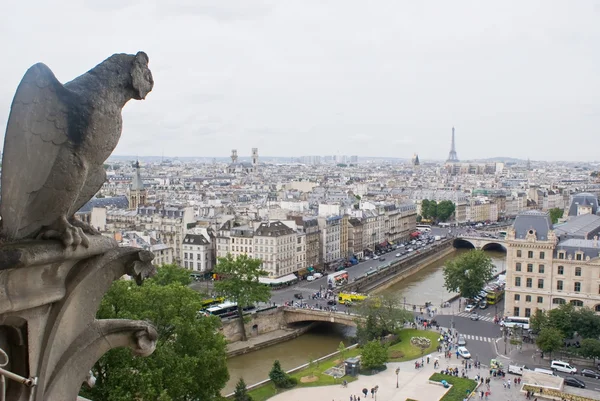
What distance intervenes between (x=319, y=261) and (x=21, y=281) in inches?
Result: 2795

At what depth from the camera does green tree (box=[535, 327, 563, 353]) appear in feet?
128

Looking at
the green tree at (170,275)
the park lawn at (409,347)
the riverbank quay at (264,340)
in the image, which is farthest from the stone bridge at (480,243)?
the green tree at (170,275)

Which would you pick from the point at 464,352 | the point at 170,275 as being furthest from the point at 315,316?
the point at 464,352

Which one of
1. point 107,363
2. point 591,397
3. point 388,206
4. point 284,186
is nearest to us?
point 107,363

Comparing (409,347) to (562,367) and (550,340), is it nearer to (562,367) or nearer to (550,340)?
(550,340)

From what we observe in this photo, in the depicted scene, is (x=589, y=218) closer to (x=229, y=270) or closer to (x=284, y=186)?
(x=229, y=270)

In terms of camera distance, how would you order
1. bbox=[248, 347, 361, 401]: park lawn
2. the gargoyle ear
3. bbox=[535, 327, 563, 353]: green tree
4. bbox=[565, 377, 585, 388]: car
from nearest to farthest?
the gargoyle ear
bbox=[248, 347, 361, 401]: park lawn
bbox=[565, 377, 585, 388]: car
bbox=[535, 327, 563, 353]: green tree

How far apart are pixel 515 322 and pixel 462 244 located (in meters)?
51.6

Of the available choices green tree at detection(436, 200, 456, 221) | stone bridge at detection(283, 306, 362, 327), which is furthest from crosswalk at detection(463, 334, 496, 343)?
green tree at detection(436, 200, 456, 221)

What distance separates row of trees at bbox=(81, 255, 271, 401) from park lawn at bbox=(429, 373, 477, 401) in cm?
1365

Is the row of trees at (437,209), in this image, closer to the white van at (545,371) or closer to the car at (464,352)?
the car at (464,352)

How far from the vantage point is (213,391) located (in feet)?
78.3

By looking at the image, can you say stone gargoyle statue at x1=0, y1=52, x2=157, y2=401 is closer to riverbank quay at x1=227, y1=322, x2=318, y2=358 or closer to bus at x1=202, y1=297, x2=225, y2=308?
riverbank quay at x1=227, y1=322, x2=318, y2=358

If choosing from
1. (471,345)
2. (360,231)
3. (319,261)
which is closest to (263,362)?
(471,345)
